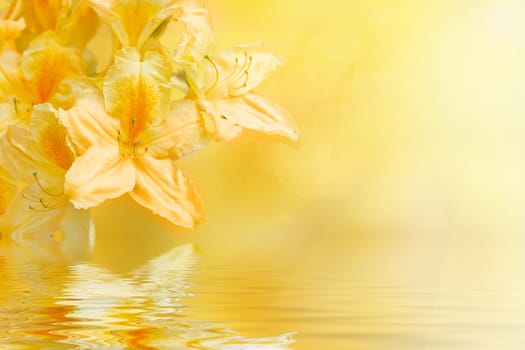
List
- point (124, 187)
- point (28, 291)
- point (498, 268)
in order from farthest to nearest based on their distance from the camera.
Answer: point (124, 187), point (498, 268), point (28, 291)

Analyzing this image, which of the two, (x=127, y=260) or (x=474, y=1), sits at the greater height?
(x=474, y=1)

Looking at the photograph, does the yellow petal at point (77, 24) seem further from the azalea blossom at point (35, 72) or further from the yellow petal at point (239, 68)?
the yellow petal at point (239, 68)

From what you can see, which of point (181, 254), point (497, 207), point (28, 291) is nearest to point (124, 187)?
point (181, 254)

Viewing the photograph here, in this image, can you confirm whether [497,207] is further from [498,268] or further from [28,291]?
[28,291]

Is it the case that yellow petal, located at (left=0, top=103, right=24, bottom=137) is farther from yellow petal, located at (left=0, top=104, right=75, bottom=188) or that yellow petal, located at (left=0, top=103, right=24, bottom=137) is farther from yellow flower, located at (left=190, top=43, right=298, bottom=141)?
yellow flower, located at (left=190, top=43, right=298, bottom=141)

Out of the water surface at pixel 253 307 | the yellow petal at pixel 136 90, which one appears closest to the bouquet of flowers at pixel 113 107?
the yellow petal at pixel 136 90

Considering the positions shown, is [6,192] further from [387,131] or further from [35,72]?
[387,131]
